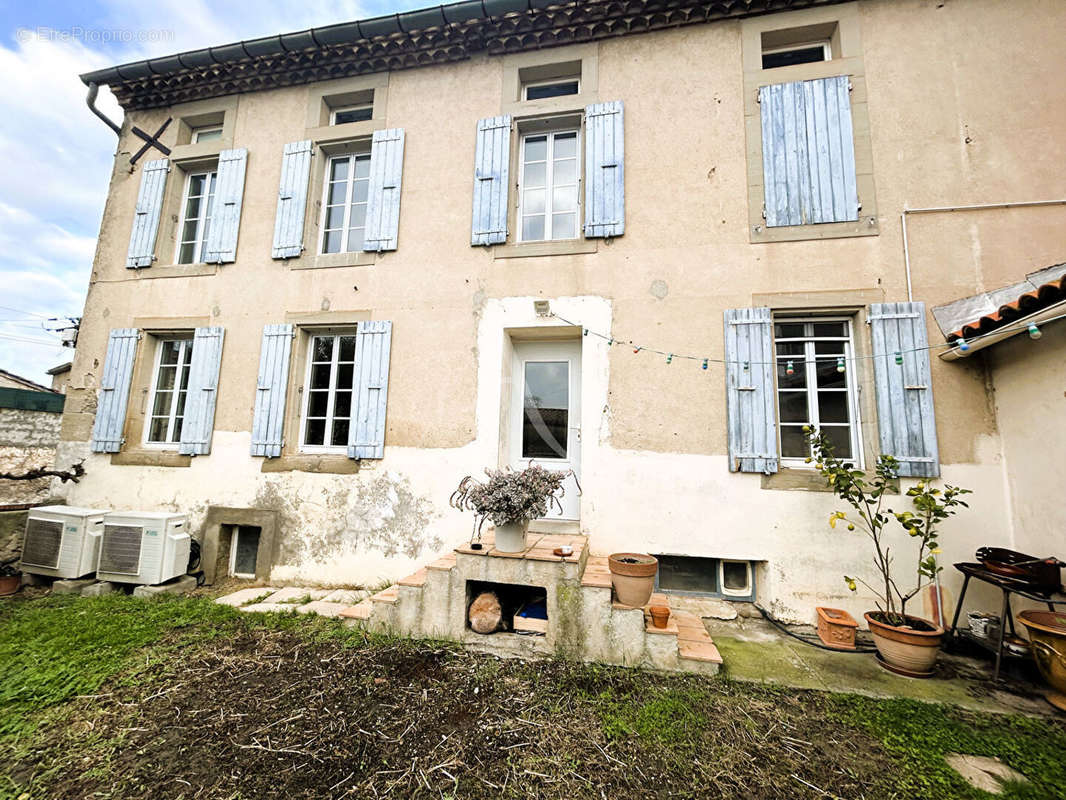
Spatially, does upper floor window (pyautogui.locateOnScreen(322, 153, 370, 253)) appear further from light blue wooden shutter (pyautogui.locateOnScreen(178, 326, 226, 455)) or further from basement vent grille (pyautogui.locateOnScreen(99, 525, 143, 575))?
basement vent grille (pyautogui.locateOnScreen(99, 525, 143, 575))

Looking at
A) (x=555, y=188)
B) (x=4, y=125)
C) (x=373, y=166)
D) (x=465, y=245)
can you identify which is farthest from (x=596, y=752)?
(x=4, y=125)

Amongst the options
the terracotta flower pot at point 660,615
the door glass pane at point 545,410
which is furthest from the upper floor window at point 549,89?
the terracotta flower pot at point 660,615

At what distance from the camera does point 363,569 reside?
443cm

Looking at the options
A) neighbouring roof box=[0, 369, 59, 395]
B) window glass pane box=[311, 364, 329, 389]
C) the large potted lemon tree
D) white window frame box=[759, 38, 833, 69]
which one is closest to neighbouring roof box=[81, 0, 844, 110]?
white window frame box=[759, 38, 833, 69]

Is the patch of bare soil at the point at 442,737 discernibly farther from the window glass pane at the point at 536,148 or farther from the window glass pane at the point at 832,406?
the window glass pane at the point at 536,148

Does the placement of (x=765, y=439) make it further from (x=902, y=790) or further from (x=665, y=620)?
(x=902, y=790)

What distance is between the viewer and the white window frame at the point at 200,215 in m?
5.63

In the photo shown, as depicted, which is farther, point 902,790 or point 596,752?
point 596,752

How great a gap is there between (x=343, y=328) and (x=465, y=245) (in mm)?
1733

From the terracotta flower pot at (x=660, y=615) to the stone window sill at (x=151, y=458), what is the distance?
17.2 feet

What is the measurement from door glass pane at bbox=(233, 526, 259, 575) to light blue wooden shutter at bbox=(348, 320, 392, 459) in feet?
5.25

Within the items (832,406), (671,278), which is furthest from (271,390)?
(832,406)

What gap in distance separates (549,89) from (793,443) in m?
4.80

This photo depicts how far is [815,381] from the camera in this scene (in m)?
4.04
